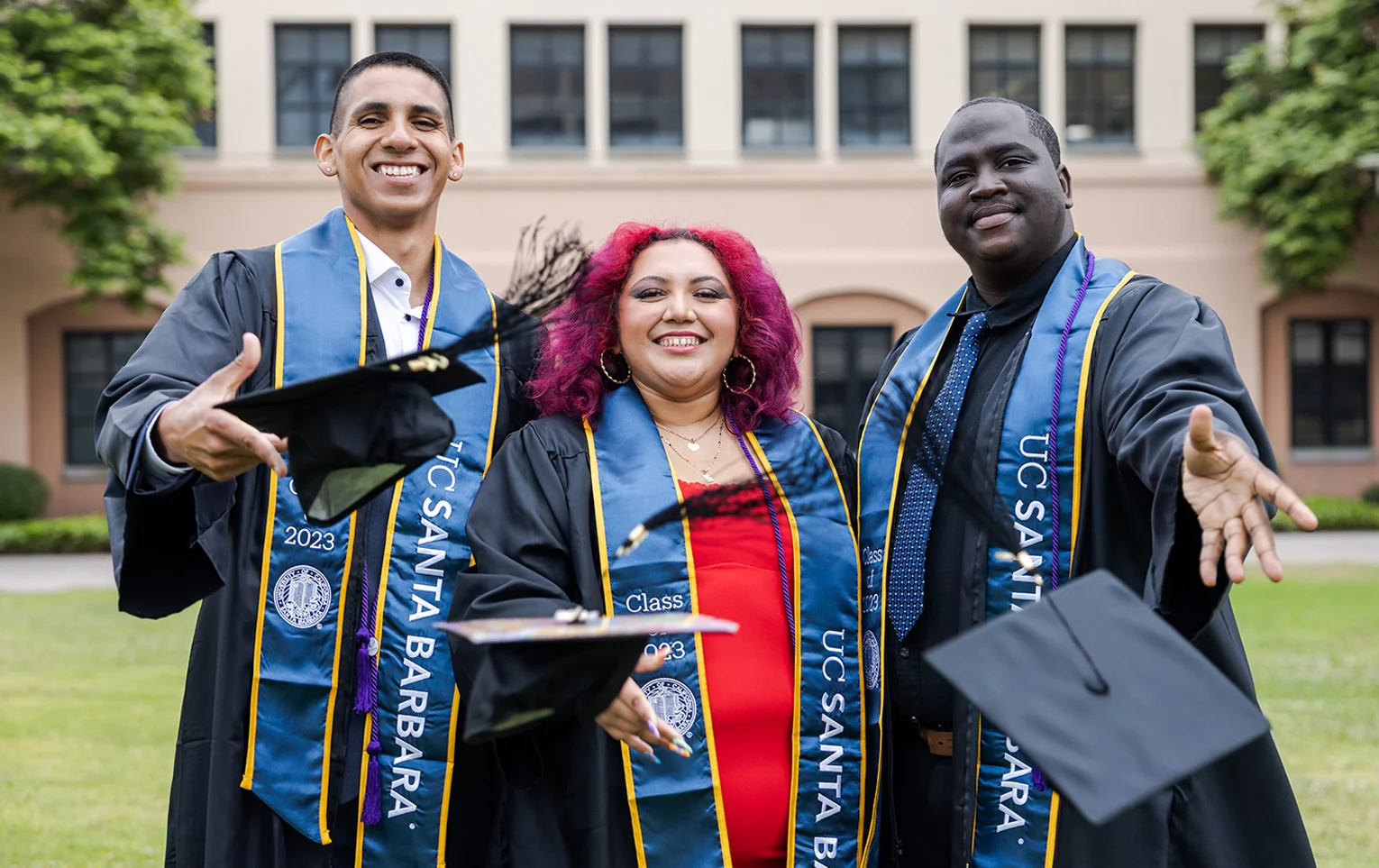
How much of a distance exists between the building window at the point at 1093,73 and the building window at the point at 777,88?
3.82 m

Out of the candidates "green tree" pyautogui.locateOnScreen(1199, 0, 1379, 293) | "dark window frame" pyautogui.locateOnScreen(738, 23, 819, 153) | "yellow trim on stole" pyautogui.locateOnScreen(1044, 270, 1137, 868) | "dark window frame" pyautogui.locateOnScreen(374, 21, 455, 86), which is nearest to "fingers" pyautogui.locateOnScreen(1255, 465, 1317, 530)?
"yellow trim on stole" pyautogui.locateOnScreen(1044, 270, 1137, 868)

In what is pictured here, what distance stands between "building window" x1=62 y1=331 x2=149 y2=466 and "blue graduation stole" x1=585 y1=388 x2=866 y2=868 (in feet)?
60.3

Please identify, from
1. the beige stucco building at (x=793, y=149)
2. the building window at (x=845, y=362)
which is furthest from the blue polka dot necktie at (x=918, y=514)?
the building window at (x=845, y=362)

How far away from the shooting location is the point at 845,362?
66.5 feet

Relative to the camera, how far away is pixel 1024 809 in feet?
8.85

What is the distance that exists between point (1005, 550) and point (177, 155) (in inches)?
738

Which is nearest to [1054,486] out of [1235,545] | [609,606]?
[1235,545]

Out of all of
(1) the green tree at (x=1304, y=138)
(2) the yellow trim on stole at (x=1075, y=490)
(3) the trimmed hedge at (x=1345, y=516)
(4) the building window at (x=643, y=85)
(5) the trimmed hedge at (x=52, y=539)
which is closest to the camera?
(2) the yellow trim on stole at (x=1075, y=490)

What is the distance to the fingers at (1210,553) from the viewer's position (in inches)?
81.0

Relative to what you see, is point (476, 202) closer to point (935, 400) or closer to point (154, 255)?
point (154, 255)

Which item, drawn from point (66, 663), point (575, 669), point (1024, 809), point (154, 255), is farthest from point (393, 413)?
point (154, 255)

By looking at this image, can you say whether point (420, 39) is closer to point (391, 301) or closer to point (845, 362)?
point (845, 362)

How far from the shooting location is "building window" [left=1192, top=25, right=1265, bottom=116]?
2046 cm

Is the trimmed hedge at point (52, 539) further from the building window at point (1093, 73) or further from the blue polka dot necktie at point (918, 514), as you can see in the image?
the blue polka dot necktie at point (918, 514)
